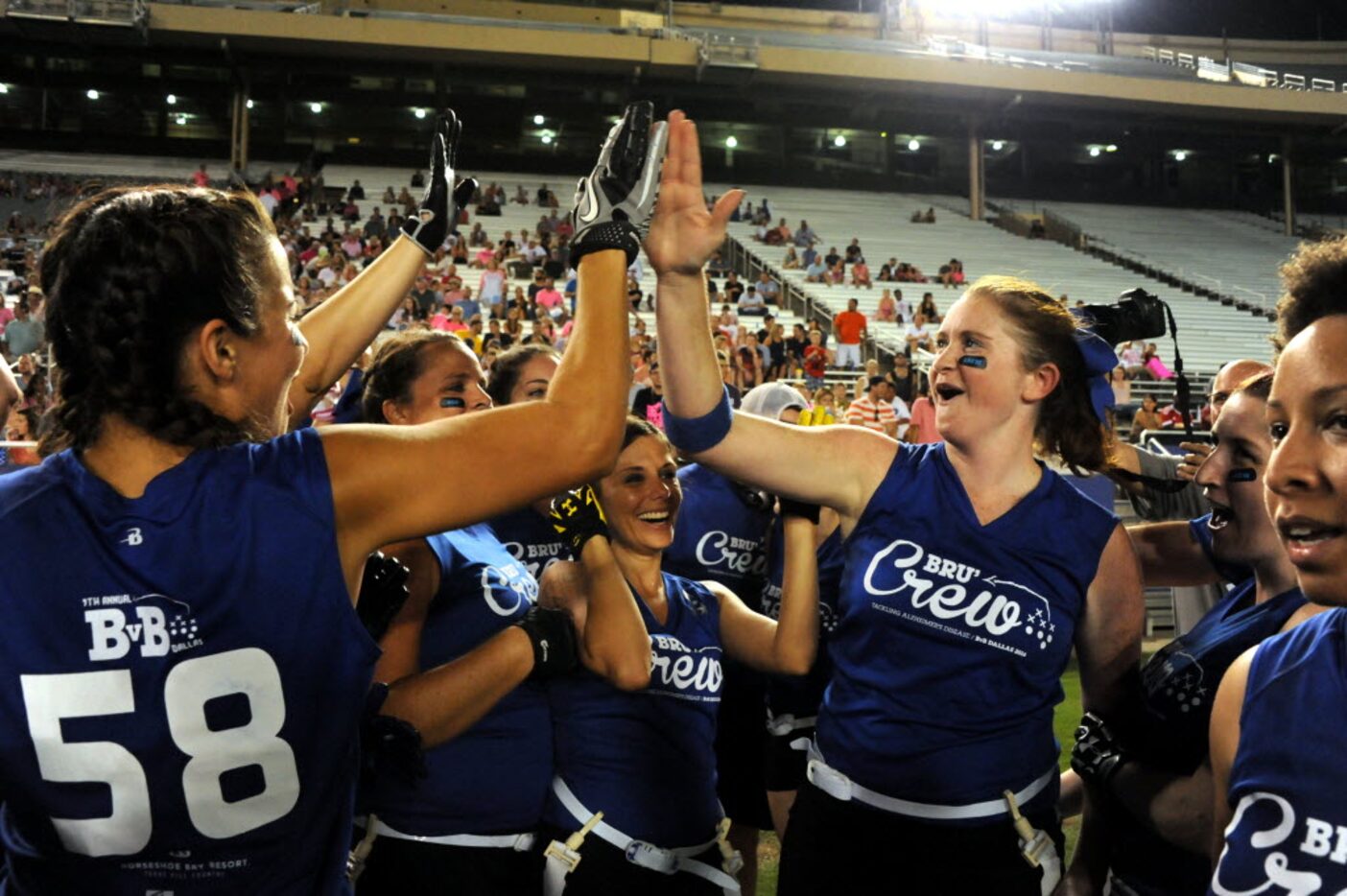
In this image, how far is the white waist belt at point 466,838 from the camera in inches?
109

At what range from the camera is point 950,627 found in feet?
8.77

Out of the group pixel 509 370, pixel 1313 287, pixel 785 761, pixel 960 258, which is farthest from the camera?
pixel 960 258

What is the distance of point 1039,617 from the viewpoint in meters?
2.68

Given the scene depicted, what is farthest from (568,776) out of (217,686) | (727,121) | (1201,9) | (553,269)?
(1201,9)

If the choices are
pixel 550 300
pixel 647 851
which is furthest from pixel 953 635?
pixel 550 300

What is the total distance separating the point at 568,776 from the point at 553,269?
17841mm

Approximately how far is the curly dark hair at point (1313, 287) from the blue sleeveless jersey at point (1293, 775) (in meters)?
0.43

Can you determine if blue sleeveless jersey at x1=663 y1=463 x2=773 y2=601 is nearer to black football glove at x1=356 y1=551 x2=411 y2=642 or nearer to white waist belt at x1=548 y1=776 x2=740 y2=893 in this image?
white waist belt at x1=548 y1=776 x2=740 y2=893

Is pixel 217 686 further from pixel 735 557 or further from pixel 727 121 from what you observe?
pixel 727 121

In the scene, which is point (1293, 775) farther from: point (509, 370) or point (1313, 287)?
point (509, 370)

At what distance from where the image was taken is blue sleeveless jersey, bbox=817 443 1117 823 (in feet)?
8.79

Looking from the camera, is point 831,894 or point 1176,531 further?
point 1176,531

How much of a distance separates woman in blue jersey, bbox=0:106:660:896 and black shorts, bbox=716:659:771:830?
124 inches

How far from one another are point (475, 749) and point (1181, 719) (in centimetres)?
159
